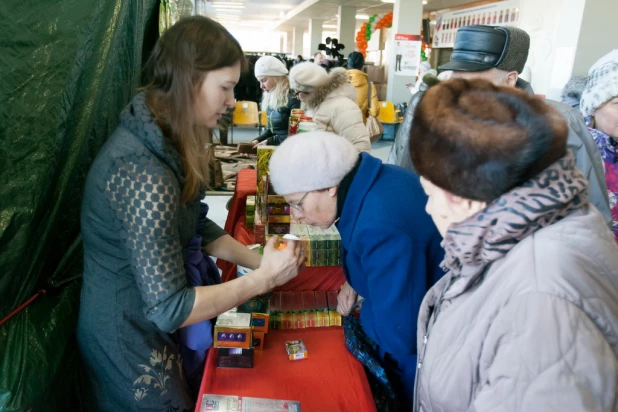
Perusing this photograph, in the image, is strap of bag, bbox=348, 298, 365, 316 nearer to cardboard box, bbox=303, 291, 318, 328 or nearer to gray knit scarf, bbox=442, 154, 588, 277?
cardboard box, bbox=303, 291, 318, 328

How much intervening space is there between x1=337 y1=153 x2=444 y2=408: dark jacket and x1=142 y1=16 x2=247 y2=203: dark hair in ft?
1.51

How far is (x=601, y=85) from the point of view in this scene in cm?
183

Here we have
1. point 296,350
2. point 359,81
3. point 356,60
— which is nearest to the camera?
point 296,350

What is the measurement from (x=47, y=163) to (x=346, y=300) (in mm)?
1043

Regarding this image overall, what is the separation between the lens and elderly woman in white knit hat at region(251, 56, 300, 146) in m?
4.46

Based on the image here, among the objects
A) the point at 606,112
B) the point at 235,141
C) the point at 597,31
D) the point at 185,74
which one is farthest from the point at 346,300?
the point at 235,141

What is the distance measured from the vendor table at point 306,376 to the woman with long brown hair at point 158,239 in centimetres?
16

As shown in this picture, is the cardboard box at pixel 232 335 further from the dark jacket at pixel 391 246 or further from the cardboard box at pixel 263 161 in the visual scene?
the cardboard box at pixel 263 161

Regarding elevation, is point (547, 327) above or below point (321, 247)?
above

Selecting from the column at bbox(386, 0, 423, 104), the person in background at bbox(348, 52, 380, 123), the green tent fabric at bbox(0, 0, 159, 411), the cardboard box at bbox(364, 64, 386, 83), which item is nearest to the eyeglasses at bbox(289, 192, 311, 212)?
the green tent fabric at bbox(0, 0, 159, 411)

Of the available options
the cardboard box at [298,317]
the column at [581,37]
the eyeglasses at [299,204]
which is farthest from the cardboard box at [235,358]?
the column at [581,37]

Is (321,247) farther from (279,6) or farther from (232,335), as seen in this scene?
(279,6)

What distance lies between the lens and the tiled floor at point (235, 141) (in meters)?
4.14

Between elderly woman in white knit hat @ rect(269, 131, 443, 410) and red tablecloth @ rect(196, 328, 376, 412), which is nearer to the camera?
elderly woman in white knit hat @ rect(269, 131, 443, 410)
